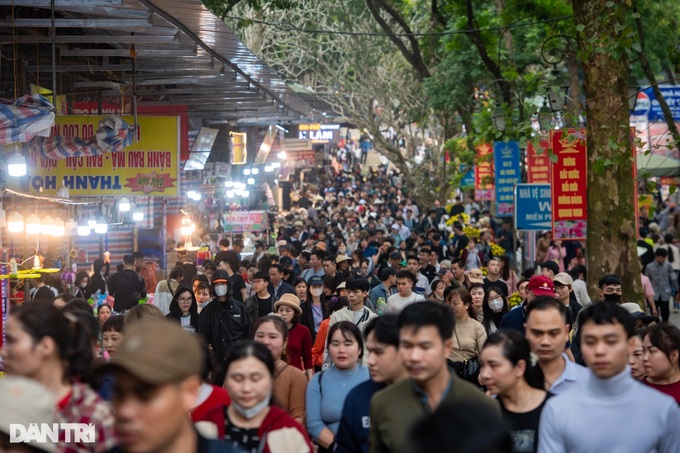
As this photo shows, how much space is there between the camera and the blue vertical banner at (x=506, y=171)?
2502 centimetres

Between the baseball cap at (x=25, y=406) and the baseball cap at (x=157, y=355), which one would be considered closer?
the baseball cap at (x=157, y=355)

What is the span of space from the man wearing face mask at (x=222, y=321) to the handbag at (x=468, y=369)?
2488mm

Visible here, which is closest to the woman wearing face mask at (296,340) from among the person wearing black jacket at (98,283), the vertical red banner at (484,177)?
the person wearing black jacket at (98,283)

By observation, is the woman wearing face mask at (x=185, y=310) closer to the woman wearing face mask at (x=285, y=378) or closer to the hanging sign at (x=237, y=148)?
the woman wearing face mask at (x=285, y=378)

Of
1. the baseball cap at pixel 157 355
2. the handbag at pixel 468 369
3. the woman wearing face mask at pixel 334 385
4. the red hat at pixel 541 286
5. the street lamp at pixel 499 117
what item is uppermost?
the street lamp at pixel 499 117

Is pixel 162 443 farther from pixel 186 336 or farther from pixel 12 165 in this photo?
pixel 12 165

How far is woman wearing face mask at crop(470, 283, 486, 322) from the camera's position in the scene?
12312mm

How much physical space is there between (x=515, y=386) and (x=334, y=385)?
2003 millimetres

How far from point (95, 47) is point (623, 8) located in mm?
7761

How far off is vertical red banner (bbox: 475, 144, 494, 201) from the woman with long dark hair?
24907 millimetres

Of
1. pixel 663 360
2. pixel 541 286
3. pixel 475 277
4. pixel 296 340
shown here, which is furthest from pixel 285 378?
pixel 475 277

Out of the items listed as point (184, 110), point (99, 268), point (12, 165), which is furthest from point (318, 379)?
point (184, 110)

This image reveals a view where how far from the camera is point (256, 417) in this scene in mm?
5566

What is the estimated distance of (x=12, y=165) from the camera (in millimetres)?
12992
